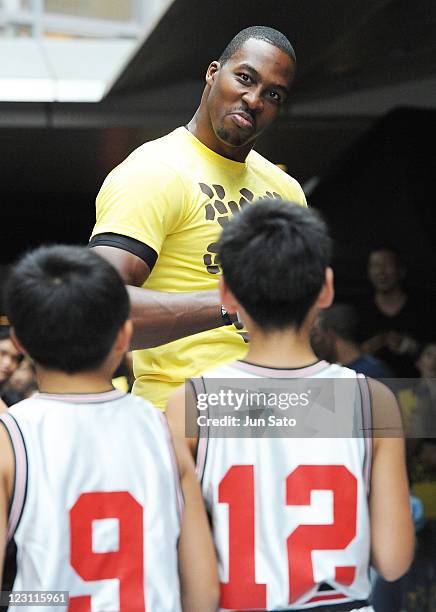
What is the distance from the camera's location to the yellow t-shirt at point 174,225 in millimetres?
2613

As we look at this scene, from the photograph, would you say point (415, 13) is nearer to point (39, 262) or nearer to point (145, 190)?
point (145, 190)

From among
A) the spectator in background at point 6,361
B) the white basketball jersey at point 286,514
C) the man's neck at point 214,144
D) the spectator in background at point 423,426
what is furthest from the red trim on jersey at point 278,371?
the spectator in background at point 6,361

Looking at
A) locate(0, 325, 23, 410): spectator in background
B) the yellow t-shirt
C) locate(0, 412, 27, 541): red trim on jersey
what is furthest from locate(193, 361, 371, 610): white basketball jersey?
locate(0, 325, 23, 410): spectator in background

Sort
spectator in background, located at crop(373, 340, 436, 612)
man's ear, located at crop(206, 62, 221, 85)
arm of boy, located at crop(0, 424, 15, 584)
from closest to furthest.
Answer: arm of boy, located at crop(0, 424, 15, 584) → man's ear, located at crop(206, 62, 221, 85) → spectator in background, located at crop(373, 340, 436, 612)

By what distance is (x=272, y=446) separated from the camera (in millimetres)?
2166

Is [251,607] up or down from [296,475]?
down

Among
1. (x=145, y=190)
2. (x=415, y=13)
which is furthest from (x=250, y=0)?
(x=145, y=190)

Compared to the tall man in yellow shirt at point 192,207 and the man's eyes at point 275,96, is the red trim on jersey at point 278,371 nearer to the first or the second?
the tall man in yellow shirt at point 192,207

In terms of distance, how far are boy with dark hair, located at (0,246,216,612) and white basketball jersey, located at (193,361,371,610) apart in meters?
0.05

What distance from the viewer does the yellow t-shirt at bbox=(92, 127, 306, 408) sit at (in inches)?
103

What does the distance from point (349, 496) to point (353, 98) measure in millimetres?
5921

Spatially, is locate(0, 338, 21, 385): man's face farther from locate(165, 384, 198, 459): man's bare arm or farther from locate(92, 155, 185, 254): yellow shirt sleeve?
locate(165, 384, 198, 459): man's bare arm

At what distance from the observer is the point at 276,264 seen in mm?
2162

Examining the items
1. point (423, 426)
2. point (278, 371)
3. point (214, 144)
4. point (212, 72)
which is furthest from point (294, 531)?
point (423, 426)
